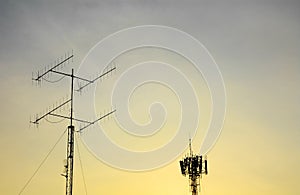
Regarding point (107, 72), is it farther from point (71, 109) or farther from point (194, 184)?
point (194, 184)

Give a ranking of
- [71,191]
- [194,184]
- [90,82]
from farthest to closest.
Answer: [194,184] → [90,82] → [71,191]

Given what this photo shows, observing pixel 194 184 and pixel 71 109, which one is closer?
pixel 71 109

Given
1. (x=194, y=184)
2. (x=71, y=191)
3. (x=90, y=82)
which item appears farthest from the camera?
(x=194, y=184)

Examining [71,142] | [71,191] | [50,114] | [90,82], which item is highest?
[90,82]

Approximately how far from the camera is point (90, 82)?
28.4 meters

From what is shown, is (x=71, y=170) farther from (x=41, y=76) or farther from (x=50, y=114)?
(x=41, y=76)

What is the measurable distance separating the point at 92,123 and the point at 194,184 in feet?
43.7

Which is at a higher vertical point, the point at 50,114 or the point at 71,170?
the point at 50,114

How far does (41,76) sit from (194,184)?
16.7 metres

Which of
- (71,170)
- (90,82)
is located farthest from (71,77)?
(71,170)

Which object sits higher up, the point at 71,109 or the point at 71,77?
the point at 71,77

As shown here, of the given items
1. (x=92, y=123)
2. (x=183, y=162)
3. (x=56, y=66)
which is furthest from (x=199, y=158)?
(x=56, y=66)

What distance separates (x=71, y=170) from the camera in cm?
2716

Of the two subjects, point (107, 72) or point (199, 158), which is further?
point (199, 158)
